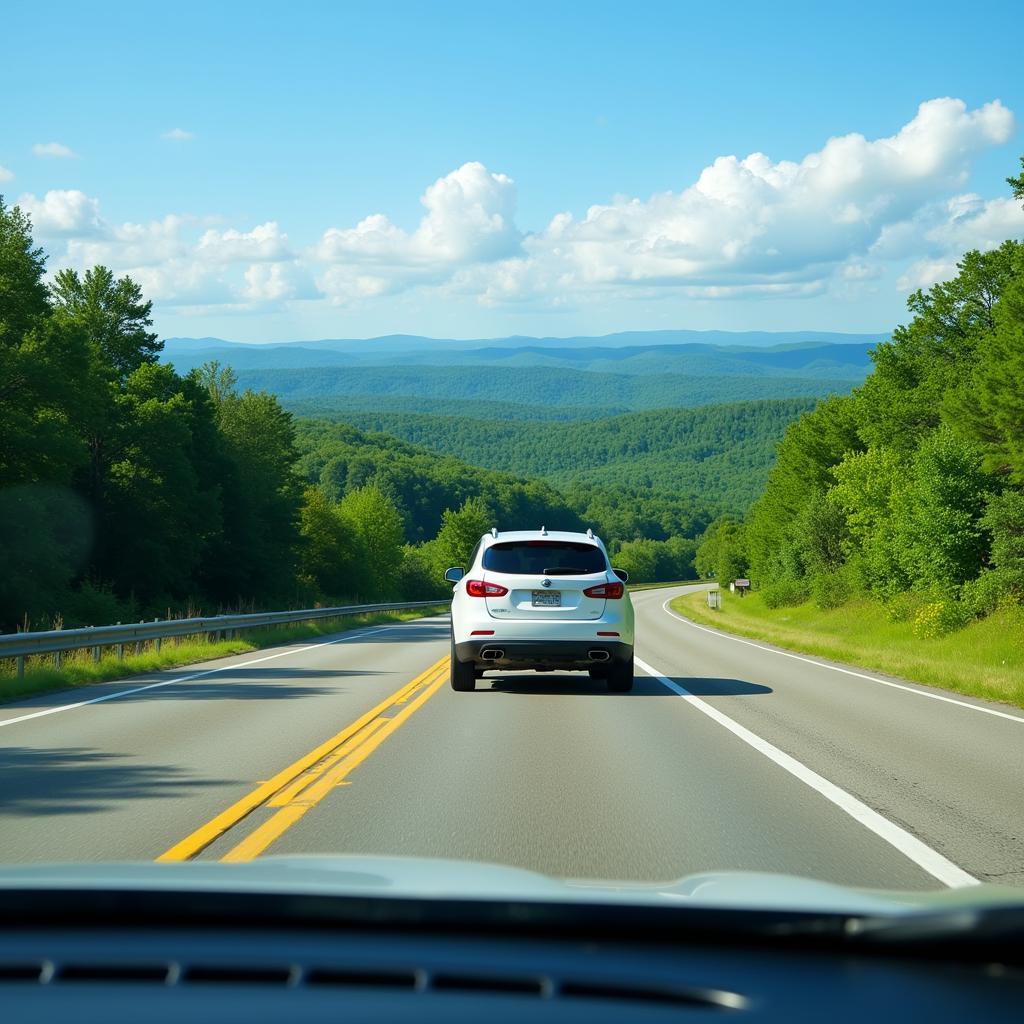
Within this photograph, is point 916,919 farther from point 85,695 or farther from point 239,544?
point 239,544

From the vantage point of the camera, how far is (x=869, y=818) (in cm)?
851

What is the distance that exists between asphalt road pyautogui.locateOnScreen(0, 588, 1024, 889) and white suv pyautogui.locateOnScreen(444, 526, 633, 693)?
24.2 inches

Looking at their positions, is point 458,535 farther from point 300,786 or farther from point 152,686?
point 300,786

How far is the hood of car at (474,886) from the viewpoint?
123 inches

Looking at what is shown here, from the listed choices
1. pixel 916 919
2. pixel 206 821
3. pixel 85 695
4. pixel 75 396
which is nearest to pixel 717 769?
pixel 206 821

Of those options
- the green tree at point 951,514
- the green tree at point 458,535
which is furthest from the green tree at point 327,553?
the green tree at point 951,514

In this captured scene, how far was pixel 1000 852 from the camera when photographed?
24.5 ft

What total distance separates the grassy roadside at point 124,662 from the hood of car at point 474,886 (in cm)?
1402

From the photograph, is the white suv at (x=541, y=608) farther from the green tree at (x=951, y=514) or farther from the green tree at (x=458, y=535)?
the green tree at (x=458, y=535)

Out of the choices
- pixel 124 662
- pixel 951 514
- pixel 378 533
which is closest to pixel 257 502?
pixel 378 533

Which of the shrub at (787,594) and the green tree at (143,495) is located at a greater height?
the green tree at (143,495)

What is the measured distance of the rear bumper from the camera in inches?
636

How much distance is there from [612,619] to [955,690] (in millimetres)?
6300

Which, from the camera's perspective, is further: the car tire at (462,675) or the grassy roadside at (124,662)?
the grassy roadside at (124,662)
